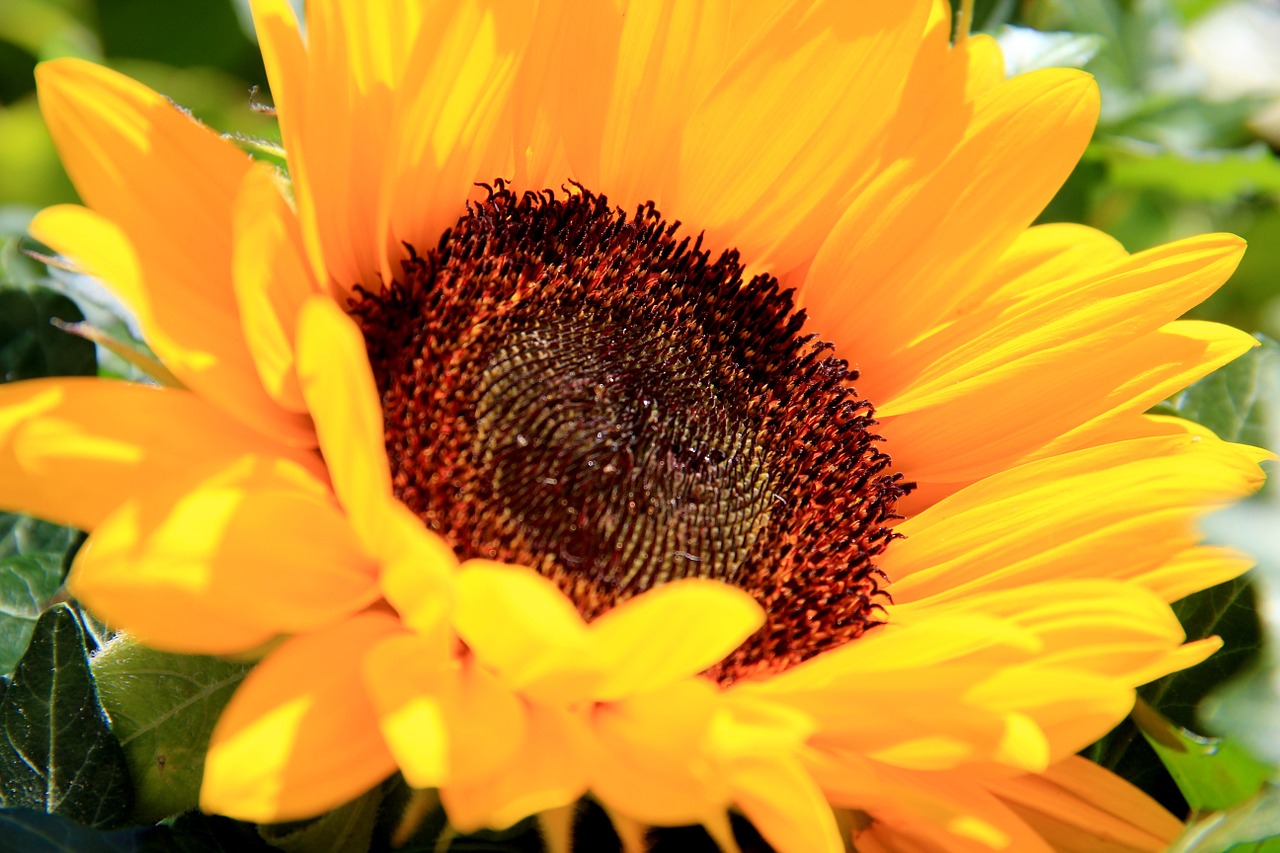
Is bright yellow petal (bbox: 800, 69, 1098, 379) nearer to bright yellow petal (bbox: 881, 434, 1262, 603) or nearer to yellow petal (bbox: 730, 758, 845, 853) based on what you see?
bright yellow petal (bbox: 881, 434, 1262, 603)

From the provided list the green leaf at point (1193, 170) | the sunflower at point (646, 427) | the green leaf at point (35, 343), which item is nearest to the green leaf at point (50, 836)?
the sunflower at point (646, 427)

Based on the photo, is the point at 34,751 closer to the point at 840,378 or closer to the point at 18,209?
the point at 840,378

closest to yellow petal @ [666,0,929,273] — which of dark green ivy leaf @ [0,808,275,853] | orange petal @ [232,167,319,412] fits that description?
orange petal @ [232,167,319,412]

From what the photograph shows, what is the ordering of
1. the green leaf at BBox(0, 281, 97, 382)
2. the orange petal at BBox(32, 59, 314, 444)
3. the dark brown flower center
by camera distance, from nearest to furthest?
1. the orange petal at BBox(32, 59, 314, 444)
2. the dark brown flower center
3. the green leaf at BBox(0, 281, 97, 382)

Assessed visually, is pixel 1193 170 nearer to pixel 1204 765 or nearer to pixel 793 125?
pixel 793 125

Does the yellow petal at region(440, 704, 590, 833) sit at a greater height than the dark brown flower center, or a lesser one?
lesser

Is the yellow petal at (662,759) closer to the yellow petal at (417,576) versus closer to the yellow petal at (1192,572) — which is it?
the yellow petal at (417,576)

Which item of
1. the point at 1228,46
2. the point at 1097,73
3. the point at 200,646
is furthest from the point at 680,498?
the point at 1228,46

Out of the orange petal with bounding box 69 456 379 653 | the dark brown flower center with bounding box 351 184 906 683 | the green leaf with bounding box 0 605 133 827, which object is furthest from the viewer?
the dark brown flower center with bounding box 351 184 906 683
